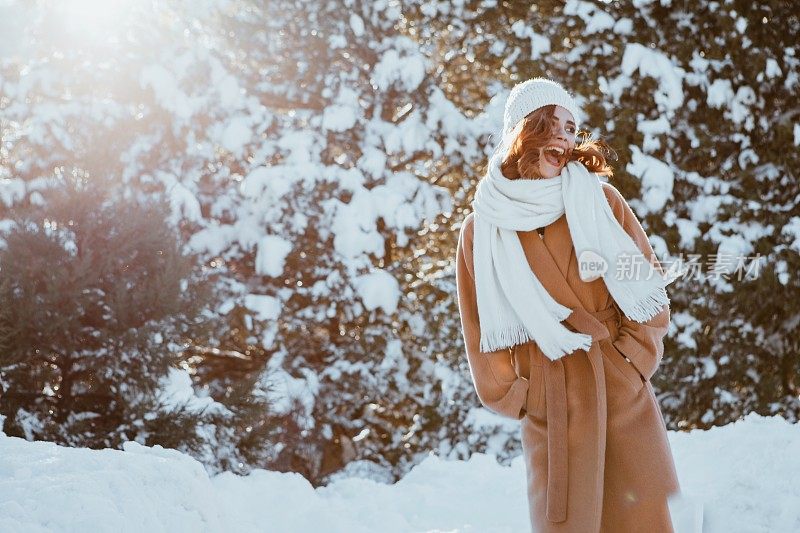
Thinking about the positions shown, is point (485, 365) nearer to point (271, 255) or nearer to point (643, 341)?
point (643, 341)

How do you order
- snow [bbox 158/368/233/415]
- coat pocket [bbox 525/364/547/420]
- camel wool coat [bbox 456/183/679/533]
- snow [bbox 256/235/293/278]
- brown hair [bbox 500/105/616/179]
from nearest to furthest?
camel wool coat [bbox 456/183/679/533] < coat pocket [bbox 525/364/547/420] < brown hair [bbox 500/105/616/179] < snow [bbox 158/368/233/415] < snow [bbox 256/235/293/278]

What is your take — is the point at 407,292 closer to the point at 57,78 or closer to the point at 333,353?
the point at 333,353

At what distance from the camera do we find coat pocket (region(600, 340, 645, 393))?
301cm

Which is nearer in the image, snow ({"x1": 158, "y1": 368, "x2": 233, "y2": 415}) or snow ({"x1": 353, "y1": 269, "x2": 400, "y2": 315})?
snow ({"x1": 158, "y1": 368, "x2": 233, "y2": 415})

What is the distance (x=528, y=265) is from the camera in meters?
3.16

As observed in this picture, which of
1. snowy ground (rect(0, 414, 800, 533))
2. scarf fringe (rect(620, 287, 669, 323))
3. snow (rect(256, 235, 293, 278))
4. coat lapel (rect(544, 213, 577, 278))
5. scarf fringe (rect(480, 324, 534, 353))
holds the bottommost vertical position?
snowy ground (rect(0, 414, 800, 533))

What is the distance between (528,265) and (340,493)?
3.64m

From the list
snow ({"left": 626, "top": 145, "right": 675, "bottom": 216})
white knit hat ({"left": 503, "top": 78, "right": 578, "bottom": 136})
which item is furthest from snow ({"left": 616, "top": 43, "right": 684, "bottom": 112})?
white knit hat ({"left": 503, "top": 78, "right": 578, "bottom": 136})

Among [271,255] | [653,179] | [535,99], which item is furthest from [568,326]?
[653,179]

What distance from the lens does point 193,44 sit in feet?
33.8

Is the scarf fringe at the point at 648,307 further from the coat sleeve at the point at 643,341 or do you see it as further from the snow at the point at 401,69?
the snow at the point at 401,69

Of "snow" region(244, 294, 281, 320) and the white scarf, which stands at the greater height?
"snow" region(244, 294, 281, 320)

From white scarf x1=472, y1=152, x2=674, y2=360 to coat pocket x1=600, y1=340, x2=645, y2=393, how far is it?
0.31 feet

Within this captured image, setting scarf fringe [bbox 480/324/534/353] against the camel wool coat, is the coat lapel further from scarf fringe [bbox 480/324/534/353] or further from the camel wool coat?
scarf fringe [bbox 480/324/534/353]
